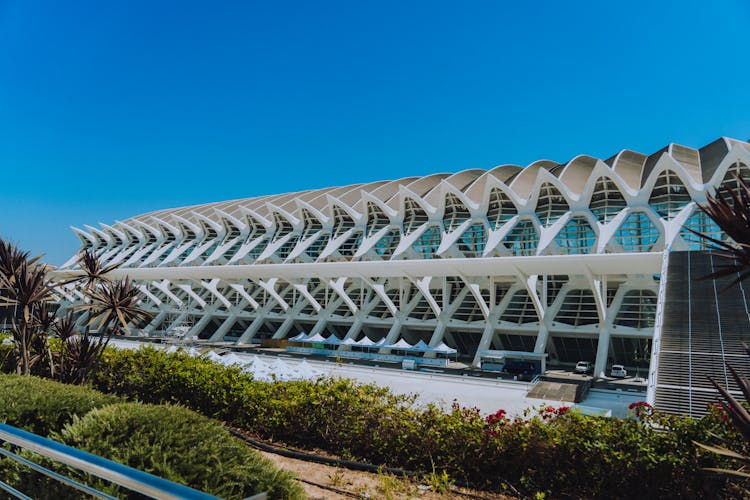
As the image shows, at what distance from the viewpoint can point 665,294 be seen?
21.5 metres

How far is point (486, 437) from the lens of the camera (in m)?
6.52

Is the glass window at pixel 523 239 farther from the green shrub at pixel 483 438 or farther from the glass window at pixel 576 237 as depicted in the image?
the green shrub at pixel 483 438

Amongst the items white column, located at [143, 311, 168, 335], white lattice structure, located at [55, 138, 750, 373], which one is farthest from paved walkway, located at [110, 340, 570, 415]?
white column, located at [143, 311, 168, 335]

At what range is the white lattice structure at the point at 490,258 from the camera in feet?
104

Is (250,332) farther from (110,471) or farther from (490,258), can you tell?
(110,471)

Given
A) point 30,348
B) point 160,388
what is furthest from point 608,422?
point 30,348

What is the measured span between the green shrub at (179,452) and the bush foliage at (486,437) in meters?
3.05

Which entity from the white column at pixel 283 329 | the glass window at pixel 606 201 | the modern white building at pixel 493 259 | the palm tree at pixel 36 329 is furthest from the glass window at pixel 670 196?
the palm tree at pixel 36 329

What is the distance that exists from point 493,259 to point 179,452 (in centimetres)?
2726

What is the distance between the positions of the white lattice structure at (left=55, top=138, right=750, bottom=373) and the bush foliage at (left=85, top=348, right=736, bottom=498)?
22693mm

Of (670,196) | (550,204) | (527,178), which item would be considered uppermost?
(527,178)

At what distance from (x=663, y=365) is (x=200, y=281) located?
39.4 meters

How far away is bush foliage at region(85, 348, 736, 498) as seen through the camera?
5.60m

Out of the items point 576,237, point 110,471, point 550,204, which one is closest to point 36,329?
point 110,471
